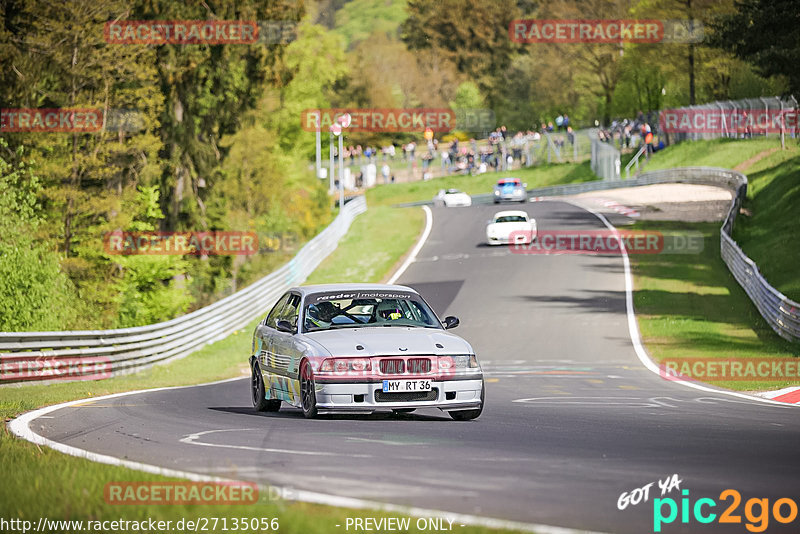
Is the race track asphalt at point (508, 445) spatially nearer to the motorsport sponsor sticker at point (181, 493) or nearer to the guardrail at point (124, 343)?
the motorsport sponsor sticker at point (181, 493)

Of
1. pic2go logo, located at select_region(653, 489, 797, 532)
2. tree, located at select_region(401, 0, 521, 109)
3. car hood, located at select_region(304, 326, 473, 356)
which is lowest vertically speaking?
pic2go logo, located at select_region(653, 489, 797, 532)

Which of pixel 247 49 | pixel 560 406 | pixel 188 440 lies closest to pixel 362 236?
pixel 247 49

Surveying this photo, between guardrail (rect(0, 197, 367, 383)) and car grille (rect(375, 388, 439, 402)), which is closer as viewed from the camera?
car grille (rect(375, 388, 439, 402))

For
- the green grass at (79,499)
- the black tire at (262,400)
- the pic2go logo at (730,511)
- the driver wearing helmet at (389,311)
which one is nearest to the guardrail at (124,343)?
the green grass at (79,499)

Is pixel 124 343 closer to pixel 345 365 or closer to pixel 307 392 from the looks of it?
pixel 307 392

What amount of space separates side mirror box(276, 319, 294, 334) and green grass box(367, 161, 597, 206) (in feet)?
249

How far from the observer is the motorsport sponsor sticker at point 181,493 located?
22.4 feet

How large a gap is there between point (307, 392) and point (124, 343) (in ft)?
54.6

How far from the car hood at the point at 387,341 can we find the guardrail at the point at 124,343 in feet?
33.6

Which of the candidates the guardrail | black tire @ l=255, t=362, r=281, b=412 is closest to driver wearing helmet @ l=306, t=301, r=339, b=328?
black tire @ l=255, t=362, r=281, b=412

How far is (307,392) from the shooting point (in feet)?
40.8

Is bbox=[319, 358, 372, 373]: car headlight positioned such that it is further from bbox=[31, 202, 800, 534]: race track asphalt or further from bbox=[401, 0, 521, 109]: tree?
bbox=[401, 0, 521, 109]: tree

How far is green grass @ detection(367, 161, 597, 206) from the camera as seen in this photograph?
9125cm

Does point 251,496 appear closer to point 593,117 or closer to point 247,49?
point 247,49
